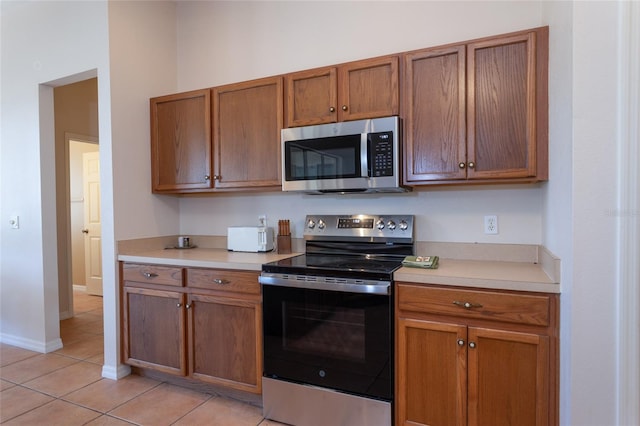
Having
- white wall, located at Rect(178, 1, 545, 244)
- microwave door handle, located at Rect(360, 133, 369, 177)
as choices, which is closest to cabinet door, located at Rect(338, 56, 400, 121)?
microwave door handle, located at Rect(360, 133, 369, 177)

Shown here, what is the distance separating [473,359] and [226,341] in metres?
1.39

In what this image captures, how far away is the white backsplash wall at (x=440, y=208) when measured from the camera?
209 cm

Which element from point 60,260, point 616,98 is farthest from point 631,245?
point 60,260

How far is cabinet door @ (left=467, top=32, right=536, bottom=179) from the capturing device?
5.90ft

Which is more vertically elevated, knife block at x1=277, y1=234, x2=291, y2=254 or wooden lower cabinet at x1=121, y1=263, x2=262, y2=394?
knife block at x1=277, y1=234, x2=291, y2=254

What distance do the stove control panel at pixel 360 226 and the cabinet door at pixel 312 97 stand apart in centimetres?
65

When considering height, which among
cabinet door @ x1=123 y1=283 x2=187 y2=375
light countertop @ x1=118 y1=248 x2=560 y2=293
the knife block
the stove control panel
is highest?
the stove control panel

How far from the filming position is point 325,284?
1.88m

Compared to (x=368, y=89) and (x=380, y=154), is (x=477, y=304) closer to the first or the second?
(x=380, y=154)

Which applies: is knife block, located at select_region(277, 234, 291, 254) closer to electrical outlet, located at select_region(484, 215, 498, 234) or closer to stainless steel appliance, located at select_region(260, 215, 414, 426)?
stainless steel appliance, located at select_region(260, 215, 414, 426)

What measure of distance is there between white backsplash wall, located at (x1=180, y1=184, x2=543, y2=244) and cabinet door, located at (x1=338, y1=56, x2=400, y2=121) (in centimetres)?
57

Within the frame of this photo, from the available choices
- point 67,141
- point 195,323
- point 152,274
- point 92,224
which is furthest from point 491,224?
point 92,224

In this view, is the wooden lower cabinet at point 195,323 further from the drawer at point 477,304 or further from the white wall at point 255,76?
the drawer at point 477,304

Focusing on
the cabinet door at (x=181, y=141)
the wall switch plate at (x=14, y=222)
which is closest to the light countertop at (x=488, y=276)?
the cabinet door at (x=181, y=141)
